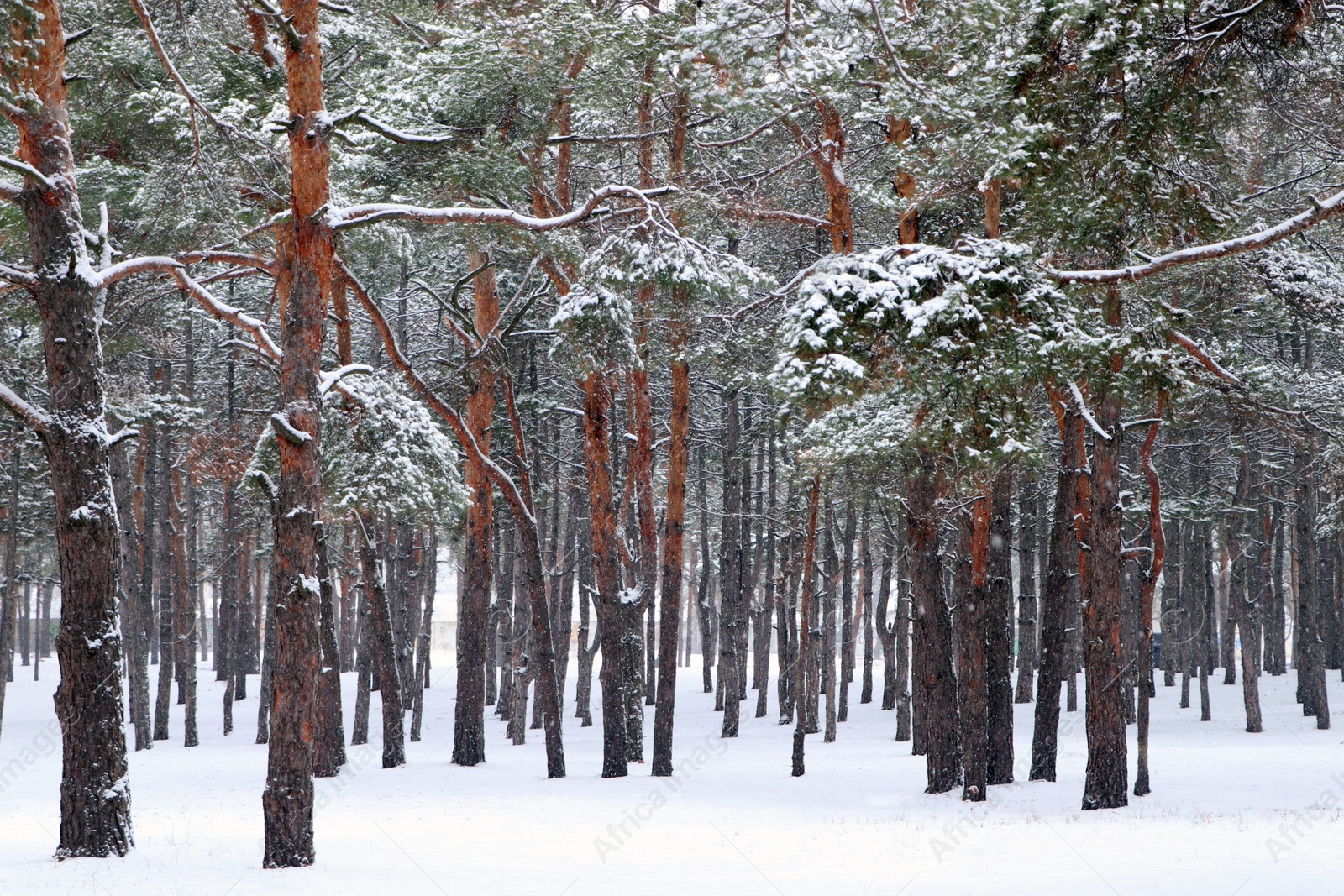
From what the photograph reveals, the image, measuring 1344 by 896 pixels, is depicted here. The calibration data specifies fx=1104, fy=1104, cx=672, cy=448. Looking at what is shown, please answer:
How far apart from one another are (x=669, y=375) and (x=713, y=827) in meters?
14.5

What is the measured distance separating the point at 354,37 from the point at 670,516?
26.6 feet

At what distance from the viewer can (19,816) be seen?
489 inches

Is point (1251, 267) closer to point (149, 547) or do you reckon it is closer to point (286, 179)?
point (286, 179)

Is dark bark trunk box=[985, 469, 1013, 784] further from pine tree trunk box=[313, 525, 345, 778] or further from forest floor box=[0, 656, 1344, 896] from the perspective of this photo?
pine tree trunk box=[313, 525, 345, 778]

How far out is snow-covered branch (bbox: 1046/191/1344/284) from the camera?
22.0ft

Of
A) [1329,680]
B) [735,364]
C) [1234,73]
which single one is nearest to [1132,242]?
[1234,73]

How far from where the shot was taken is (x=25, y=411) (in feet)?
26.6

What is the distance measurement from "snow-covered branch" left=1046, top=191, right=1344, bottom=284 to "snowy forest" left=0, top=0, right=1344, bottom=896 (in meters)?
0.06

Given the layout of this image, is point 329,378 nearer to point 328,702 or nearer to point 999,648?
point 328,702

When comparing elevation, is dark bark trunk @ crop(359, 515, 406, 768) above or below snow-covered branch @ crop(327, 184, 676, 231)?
below

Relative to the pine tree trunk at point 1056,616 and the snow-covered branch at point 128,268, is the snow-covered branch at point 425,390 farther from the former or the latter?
the pine tree trunk at point 1056,616

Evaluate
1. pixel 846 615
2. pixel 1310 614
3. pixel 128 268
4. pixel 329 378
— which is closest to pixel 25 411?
pixel 128 268

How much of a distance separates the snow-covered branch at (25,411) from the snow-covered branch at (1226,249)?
745 cm

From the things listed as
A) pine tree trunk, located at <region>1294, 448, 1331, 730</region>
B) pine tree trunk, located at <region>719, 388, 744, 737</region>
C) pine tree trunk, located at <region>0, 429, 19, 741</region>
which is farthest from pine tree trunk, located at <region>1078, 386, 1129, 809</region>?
pine tree trunk, located at <region>0, 429, 19, 741</region>
